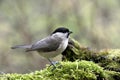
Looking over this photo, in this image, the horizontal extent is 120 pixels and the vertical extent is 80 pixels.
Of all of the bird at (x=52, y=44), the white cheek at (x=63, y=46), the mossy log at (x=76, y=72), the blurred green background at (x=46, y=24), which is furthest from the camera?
the blurred green background at (x=46, y=24)

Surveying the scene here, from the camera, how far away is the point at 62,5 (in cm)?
826

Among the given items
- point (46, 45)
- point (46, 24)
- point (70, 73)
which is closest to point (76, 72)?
point (70, 73)

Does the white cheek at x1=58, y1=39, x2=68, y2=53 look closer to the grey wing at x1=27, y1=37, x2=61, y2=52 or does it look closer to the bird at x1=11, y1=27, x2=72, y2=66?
the bird at x1=11, y1=27, x2=72, y2=66

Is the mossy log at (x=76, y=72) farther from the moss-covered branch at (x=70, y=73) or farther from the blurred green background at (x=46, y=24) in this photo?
the blurred green background at (x=46, y=24)

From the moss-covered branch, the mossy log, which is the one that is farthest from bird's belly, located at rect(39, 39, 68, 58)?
the moss-covered branch

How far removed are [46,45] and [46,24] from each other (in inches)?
155

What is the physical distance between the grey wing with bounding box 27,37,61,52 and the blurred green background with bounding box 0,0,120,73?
3.42 meters

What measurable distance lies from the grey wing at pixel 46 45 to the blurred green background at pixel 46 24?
3417mm

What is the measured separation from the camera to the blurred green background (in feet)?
26.0

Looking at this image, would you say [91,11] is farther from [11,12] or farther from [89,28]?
[11,12]

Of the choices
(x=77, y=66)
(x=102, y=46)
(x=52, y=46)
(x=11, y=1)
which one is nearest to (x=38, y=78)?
(x=77, y=66)

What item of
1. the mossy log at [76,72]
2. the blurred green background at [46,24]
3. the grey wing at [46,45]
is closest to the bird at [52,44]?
the grey wing at [46,45]

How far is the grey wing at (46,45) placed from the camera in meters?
4.17

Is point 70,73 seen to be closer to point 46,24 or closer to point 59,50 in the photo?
point 59,50
